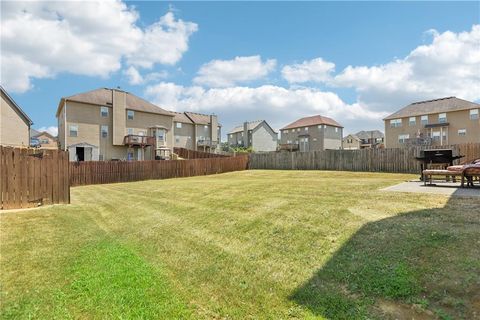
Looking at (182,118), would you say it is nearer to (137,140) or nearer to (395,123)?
(137,140)

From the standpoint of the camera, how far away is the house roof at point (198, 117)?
168 feet

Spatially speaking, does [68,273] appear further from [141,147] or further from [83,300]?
[141,147]

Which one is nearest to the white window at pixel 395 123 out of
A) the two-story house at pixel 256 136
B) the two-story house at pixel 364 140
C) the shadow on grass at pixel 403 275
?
the two-story house at pixel 364 140

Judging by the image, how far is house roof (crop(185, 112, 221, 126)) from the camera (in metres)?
51.3

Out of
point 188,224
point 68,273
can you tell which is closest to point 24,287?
point 68,273

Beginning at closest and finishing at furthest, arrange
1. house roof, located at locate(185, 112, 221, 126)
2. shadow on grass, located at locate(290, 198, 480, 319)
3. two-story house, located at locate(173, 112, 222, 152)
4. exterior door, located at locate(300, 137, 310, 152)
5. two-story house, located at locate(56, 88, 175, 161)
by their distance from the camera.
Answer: shadow on grass, located at locate(290, 198, 480, 319), two-story house, located at locate(56, 88, 175, 161), two-story house, located at locate(173, 112, 222, 152), house roof, located at locate(185, 112, 221, 126), exterior door, located at locate(300, 137, 310, 152)

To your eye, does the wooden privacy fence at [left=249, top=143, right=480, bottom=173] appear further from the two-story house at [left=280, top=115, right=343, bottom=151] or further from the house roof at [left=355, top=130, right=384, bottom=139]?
the house roof at [left=355, top=130, right=384, bottom=139]

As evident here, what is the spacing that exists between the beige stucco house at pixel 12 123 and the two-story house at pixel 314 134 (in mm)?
45404

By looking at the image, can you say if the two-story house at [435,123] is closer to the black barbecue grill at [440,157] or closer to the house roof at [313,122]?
the house roof at [313,122]

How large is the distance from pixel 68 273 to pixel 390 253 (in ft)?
16.0

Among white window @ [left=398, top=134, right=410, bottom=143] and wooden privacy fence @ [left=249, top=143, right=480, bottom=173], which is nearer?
wooden privacy fence @ [left=249, top=143, right=480, bottom=173]

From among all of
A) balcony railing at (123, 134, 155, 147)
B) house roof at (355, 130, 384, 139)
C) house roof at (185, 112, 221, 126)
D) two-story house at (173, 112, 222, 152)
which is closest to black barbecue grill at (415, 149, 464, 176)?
balcony railing at (123, 134, 155, 147)

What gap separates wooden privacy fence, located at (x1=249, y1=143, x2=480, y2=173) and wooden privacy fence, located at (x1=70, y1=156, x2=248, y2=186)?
19.9 ft

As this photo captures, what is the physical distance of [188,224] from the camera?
720 centimetres
